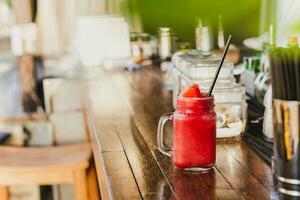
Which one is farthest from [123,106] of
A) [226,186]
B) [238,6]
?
[238,6]

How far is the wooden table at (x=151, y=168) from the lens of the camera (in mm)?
1043

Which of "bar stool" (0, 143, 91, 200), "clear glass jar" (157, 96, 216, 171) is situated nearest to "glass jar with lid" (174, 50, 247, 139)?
"clear glass jar" (157, 96, 216, 171)

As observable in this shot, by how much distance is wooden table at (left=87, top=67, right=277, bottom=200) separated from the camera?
41.1 inches

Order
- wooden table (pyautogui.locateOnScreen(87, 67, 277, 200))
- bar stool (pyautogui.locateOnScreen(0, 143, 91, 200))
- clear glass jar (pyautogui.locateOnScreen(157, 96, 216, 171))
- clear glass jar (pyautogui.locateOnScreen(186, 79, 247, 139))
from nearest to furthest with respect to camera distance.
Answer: wooden table (pyautogui.locateOnScreen(87, 67, 277, 200)) < clear glass jar (pyautogui.locateOnScreen(157, 96, 216, 171)) < clear glass jar (pyautogui.locateOnScreen(186, 79, 247, 139)) < bar stool (pyautogui.locateOnScreen(0, 143, 91, 200))

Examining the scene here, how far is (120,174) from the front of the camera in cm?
119

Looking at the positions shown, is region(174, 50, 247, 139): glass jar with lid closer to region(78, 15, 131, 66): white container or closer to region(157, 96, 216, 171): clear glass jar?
region(157, 96, 216, 171): clear glass jar

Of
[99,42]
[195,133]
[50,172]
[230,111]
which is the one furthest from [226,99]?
[99,42]

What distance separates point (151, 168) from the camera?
1.22 meters

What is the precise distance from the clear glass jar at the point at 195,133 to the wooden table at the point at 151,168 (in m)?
0.03

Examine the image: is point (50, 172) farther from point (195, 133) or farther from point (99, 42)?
point (99, 42)

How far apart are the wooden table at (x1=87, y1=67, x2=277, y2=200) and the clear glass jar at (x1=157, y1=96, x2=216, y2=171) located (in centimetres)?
3

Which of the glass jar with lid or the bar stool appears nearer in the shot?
the glass jar with lid

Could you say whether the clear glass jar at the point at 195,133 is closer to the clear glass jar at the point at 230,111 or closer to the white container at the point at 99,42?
the clear glass jar at the point at 230,111

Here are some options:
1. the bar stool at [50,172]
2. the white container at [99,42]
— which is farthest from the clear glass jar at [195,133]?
the white container at [99,42]
